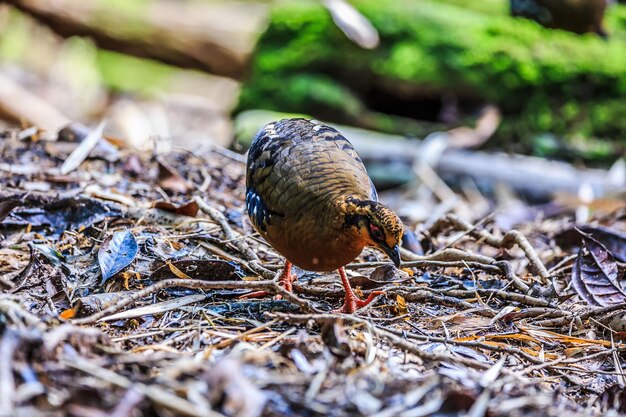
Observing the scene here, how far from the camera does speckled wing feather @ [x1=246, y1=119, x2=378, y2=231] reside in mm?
3477

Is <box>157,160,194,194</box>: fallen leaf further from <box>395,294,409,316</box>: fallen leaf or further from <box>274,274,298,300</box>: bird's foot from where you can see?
<box>395,294,409,316</box>: fallen leaf

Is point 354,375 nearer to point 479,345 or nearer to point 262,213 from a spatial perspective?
point 479,345

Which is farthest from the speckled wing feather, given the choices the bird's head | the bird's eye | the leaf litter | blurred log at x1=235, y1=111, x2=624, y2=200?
blurred log at x1=235, y1=111, x2=624, y2=200

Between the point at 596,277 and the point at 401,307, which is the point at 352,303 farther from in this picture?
the point at 596,277

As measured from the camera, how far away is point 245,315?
3.28 meters

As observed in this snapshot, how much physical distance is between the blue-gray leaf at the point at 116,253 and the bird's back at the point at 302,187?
0.62 meters

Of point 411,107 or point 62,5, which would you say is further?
point 62,5

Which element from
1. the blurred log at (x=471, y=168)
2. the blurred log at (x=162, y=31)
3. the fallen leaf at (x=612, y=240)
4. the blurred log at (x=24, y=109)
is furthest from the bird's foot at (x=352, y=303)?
the blurred log at (x=162, y=31)

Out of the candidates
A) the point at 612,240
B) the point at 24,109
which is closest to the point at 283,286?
the point at 612,240

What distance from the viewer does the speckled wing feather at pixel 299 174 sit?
3.48m

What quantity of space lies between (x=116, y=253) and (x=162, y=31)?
768 cm

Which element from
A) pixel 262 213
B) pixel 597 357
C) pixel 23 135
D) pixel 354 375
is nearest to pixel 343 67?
pixel 23 135

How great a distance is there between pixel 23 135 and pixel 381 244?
130 inches

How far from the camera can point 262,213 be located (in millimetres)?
3648
